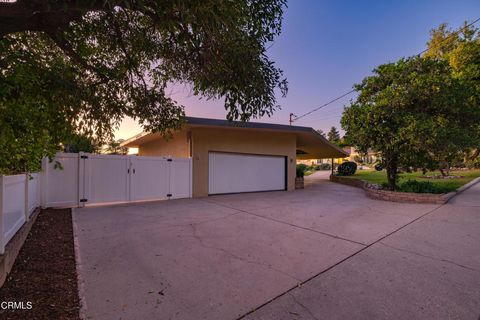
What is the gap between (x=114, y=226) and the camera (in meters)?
5.32

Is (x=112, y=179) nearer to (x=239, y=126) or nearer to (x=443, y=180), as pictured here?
(x=239, y=126)

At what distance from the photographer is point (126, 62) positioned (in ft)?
15.1

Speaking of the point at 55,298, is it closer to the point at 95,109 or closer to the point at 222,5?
the point at 95,109

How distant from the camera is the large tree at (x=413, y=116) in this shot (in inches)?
317

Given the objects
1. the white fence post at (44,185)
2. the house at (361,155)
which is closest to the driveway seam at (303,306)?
the white fence post at (44,185)

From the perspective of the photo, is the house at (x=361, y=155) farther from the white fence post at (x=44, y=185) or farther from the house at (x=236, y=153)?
the white fence post at (x=44, y=185)

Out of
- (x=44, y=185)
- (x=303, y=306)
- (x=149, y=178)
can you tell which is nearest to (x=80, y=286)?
(x=303, y=306)

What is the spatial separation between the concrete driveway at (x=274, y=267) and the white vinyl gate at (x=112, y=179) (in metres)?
1.78

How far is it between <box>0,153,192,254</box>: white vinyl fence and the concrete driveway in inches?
68.7

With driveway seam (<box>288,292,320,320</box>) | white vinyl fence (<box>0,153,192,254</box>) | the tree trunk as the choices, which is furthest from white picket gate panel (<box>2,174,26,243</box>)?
the tree trunk

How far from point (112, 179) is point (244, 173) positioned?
19.2 feet

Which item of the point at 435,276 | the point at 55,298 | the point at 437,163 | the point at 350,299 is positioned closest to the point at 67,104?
the point at 55,298

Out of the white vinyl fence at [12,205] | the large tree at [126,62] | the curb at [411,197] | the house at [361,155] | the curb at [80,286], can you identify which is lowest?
the curb at [80,286]

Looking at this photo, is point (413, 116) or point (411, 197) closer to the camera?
point (413, 116)
